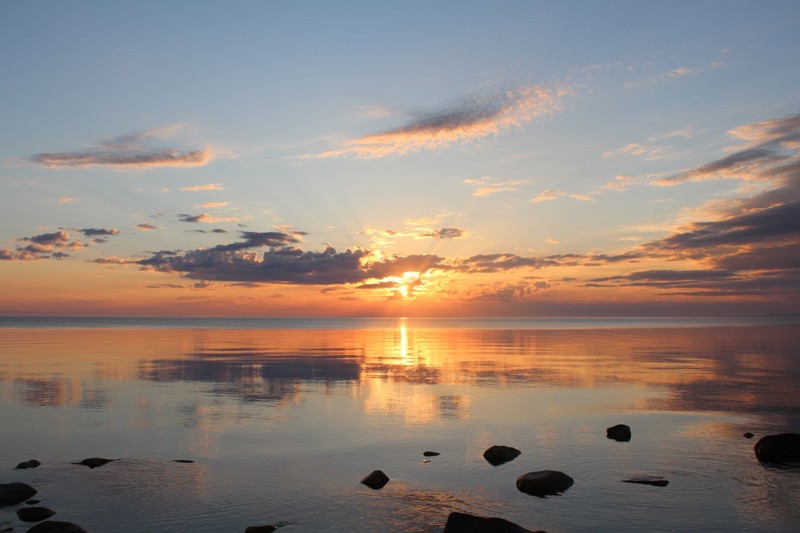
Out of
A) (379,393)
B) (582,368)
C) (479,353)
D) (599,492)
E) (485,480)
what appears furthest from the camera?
(479,353)

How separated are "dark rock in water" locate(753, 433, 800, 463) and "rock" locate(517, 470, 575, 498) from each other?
10.6 meters

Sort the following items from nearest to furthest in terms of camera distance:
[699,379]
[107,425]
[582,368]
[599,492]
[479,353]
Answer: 1. [599,492]
2. [107,425]
3. [699,379]
4. [582,368]
5. [479,353]

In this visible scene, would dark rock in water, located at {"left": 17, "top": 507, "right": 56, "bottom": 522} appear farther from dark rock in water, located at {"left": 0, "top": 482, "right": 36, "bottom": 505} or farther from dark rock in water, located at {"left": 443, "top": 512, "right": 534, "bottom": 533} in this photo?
dark rock in water, located at {"left": 443, "top": 512, "right": 534, "bottom": 533}

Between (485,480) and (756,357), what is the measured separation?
70480 mm

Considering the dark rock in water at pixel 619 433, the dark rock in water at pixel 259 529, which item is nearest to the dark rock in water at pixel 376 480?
the dark rock in water at pixel 259 529

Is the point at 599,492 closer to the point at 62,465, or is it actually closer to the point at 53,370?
the point at 62,465

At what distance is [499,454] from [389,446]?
6.02m

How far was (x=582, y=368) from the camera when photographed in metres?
68.1

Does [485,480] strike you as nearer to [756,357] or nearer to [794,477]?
[794,477]

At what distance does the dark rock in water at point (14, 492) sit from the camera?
21.7 metres

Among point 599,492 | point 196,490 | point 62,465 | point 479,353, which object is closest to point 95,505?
point 196,490

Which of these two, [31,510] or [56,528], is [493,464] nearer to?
[56,528]

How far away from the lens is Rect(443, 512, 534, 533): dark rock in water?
60.2ft

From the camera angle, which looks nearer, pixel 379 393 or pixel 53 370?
pixel 379 393
